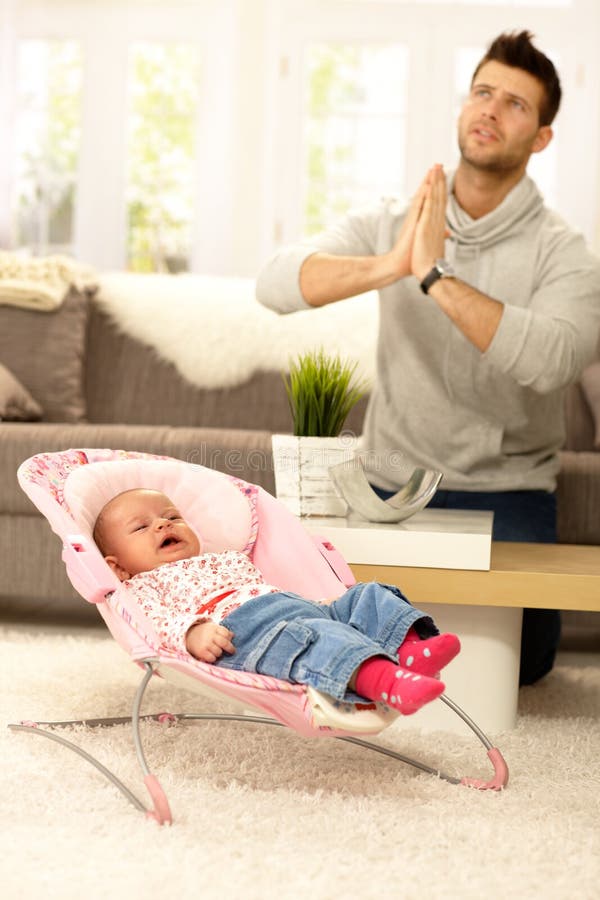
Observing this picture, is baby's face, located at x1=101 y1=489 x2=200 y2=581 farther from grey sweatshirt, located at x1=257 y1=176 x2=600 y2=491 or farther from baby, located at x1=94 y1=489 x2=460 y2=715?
grey sweatshirt, located at x1=257 y1=176 x2=600 y2=491

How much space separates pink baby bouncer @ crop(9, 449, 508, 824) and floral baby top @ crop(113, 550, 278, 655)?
63 millimetres

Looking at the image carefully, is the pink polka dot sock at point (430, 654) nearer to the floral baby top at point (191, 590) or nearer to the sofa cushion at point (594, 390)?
the floral baby top at point (191, 590)

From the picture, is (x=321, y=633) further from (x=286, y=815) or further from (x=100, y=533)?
(x=100, y=533)

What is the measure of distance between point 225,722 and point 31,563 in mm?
954

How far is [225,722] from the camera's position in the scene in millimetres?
2115

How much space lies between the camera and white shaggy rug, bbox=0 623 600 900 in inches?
56.6

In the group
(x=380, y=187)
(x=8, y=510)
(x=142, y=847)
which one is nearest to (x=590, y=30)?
(x=380, y=187)

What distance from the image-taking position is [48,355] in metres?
3.51

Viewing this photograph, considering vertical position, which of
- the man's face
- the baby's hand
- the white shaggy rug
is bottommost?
the white shaggy rug

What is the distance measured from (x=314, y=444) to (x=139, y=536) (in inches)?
16.4

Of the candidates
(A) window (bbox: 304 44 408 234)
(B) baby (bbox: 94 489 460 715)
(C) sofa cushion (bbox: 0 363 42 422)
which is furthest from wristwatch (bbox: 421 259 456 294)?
(A) window (bbox: 304 44 408 234)

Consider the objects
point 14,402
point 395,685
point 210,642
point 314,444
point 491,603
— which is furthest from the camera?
point 14,402

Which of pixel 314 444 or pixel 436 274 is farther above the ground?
pixel 436 274

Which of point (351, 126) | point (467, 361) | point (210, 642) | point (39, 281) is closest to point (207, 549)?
point (210, 642)
